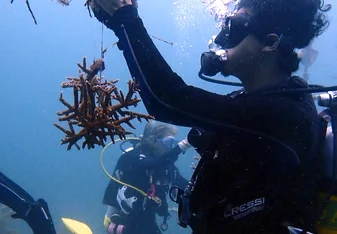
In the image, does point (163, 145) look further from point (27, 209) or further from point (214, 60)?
point (214, 60)

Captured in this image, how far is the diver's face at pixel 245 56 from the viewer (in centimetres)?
285

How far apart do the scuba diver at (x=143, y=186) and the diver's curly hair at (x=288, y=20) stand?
17.5ft

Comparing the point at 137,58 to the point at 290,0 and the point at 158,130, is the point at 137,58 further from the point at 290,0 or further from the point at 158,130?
the point at 158,130

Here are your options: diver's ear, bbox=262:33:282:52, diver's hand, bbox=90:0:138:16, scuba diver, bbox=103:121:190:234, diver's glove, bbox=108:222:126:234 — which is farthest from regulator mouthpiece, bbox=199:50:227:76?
diver's glove, bbox=108:222:126:234

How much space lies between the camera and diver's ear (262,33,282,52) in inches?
111

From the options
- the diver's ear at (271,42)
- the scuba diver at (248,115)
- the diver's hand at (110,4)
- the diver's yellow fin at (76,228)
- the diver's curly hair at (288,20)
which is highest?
the diver's curly hair at (288,20)

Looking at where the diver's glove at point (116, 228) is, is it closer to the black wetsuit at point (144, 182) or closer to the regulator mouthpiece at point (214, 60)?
the black wetsuit at point (144, 182)

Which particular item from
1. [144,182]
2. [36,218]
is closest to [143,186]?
[144,182]

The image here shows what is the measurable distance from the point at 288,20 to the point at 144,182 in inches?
241

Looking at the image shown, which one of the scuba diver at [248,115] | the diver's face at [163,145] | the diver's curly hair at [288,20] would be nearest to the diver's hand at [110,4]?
the scuba diver at [248,115]

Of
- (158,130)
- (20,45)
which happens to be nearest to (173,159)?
(158,130)

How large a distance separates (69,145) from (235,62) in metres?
1.46

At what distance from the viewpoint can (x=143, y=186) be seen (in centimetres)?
839

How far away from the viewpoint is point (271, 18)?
9.33 feet
